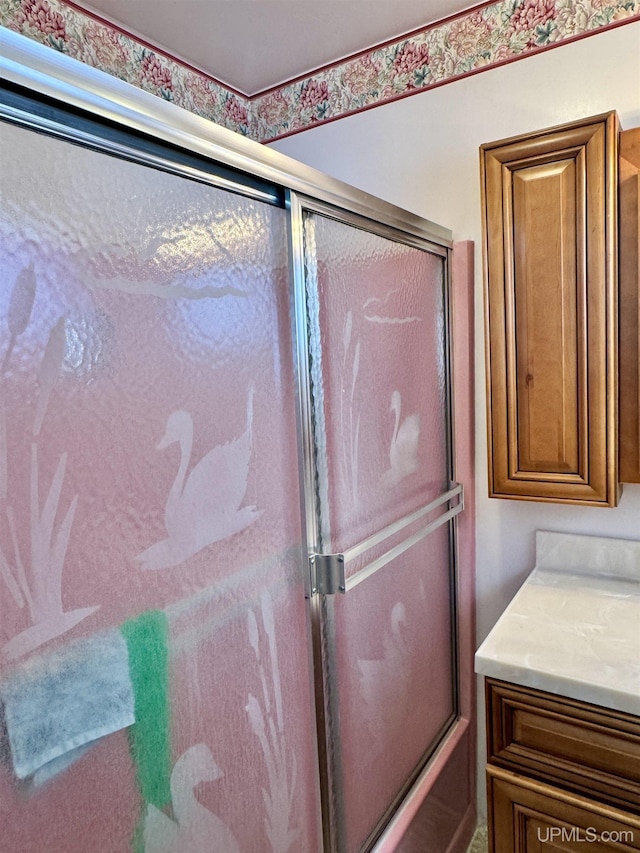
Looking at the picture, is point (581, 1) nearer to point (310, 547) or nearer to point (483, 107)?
point (483, 107)

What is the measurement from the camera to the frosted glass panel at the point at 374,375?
1.13m

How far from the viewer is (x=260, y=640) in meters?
0.98

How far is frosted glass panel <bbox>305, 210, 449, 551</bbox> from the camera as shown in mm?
1126

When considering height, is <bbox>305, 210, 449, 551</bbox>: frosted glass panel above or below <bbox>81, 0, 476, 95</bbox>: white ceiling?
below

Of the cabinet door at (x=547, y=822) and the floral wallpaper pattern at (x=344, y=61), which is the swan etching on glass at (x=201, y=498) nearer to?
the cabinet door at (x=547, y=822)

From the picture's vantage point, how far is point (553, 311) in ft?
4.22

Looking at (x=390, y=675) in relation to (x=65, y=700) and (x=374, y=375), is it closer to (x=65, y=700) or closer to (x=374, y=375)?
(x=374, y=375)

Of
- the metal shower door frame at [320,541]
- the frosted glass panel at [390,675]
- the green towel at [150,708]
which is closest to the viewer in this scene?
the green towel at [150,708]

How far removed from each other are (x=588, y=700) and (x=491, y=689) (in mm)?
193

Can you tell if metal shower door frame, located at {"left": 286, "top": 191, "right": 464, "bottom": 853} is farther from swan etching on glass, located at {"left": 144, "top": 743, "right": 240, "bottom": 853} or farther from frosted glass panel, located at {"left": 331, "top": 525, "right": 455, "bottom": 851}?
swan etching on glass, located at {"left": 144, "top": 743, "right": 240, "bottom": 853}

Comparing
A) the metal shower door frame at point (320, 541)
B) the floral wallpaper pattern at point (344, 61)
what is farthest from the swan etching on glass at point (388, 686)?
the floral wallpaper pattern at point (344, 61)

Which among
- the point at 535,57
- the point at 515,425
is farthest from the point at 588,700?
the point at 535,57

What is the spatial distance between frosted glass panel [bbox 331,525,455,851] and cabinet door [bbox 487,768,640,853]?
26 centimetres
